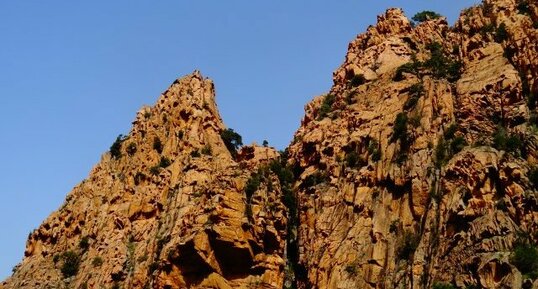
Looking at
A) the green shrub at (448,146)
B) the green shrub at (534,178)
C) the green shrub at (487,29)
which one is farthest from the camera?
the green shrub at (487,29)

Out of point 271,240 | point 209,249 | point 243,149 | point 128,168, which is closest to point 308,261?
point 271,240

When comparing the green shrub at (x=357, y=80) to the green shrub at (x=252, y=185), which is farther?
the green shrub at (x=357, y=80)

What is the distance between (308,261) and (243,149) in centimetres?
2137

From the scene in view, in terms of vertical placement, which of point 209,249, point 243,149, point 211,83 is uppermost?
point 211,83

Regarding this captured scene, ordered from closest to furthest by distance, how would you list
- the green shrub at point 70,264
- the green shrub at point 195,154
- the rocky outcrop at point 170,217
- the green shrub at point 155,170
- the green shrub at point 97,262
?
the rocky outcrop at point 170,217
the green shrub at point 97,262
the green shrub at point 70,264
the green shrub at point 195,154
the green shrub at point 155,170

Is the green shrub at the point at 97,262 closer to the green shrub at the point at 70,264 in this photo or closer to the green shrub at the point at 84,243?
the green shrub at the point at 70,264

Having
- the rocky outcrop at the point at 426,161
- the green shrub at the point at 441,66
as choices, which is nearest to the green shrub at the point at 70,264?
the rocky outcrop at the point at 426,161

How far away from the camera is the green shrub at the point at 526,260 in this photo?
48.2 meters

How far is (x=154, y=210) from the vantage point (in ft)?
256

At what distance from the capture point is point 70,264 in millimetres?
77062

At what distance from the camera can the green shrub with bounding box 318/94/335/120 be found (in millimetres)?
80550

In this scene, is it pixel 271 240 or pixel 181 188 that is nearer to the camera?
pixel 271 240

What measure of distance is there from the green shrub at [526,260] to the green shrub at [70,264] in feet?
152

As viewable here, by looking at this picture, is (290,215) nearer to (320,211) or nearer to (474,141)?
(320,211)
